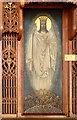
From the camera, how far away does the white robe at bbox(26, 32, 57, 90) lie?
186 centimetres

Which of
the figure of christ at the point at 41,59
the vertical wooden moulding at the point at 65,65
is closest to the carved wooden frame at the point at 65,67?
the vertical wooden moulding at the point at 65,65

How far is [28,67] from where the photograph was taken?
6.10ft

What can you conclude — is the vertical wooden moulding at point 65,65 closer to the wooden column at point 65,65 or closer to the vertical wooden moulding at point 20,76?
the wooden column at point 65,65

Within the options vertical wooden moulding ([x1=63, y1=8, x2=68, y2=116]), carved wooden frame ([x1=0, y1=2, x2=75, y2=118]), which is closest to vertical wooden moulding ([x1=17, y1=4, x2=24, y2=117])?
carved wooden frame ([x1=0, y1=2, x2=75, y2=118])

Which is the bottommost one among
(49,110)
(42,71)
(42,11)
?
(49,110)

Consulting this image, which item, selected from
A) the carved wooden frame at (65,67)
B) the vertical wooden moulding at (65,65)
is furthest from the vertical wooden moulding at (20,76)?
the vertical wooden moulding at (65,65)

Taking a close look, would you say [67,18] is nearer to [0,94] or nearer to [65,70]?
[65,70]

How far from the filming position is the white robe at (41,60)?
6.09 feet

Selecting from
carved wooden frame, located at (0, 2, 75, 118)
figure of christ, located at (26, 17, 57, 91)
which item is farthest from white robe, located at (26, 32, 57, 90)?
carved wooden frame, located at (0, 2, 75, 118)

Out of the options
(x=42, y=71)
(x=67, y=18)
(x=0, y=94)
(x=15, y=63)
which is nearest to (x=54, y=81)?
(x=42, y=71)

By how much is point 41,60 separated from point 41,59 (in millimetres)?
13

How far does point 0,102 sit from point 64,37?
43.2 inches

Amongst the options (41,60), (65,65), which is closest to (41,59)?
(41,60)

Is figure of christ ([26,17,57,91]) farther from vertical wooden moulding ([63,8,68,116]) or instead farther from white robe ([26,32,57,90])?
vertical wooden moulding ([63,8,68,116])
